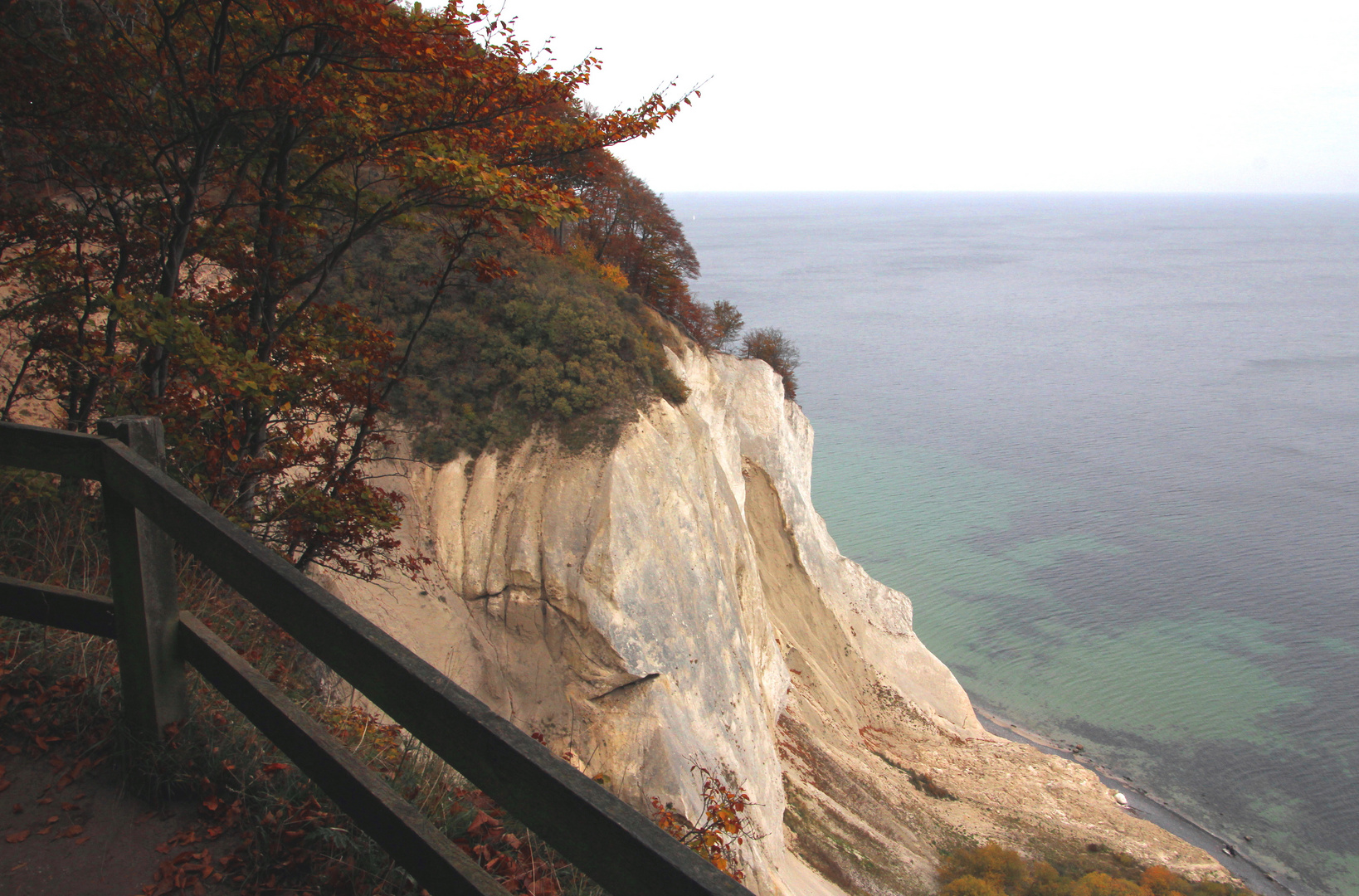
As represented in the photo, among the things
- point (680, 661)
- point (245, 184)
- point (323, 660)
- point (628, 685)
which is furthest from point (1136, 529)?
point (323, 660)

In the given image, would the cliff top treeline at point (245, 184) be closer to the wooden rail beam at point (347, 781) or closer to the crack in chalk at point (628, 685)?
the wooden rail beam at point (347, 781)

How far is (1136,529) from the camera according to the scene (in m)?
45.6

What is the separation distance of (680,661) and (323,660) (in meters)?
14.3

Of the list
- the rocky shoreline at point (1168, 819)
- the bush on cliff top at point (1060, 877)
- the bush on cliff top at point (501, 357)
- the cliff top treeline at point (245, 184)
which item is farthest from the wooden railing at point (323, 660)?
the rocky shoreline at point (1168, 819)

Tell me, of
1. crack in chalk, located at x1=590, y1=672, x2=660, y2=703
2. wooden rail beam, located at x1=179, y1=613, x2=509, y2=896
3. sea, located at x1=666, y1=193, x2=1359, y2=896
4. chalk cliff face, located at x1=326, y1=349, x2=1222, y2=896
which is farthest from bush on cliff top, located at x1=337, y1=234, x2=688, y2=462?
sea, located at x1=666, y1=193, x2=1359, y2=896

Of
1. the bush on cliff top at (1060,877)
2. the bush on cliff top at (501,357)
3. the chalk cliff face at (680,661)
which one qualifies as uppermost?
the bush on cliff top at (501,357)

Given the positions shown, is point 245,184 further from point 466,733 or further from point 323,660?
point 466,733

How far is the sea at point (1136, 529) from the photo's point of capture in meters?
29.9

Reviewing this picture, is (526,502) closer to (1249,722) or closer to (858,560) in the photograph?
(858,560)

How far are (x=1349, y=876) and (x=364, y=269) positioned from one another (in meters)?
33.8

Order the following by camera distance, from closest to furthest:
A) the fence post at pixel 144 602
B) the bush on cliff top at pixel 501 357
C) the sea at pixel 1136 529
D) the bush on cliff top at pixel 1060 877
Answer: the fence post at pixel 144 602 < the bush on cliff top at pixel 501 357 < the bush on cliff top at pixel 1060 877 < the sea at pixel 1136 529

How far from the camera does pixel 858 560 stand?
1597 inches

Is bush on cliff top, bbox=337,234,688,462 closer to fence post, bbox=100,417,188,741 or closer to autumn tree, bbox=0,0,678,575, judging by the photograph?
autumn tree, bbox=0,0,678,575

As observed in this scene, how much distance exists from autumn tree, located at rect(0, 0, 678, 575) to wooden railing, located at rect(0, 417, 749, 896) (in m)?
3.96
